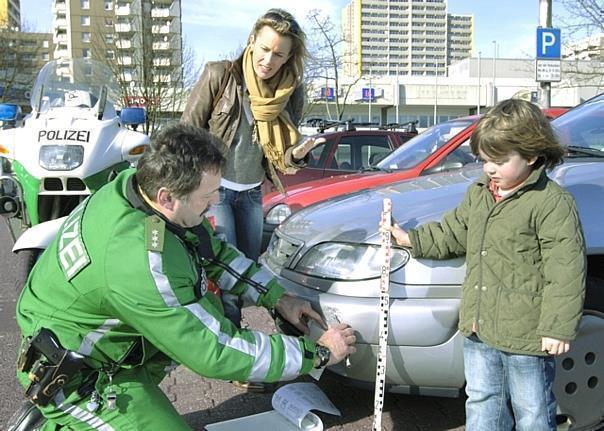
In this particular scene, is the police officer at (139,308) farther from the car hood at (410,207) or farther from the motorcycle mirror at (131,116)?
the motorcycle mirror at (131,116)

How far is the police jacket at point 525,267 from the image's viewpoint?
2131mm

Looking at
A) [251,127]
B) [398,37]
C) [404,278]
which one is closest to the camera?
[404,278]

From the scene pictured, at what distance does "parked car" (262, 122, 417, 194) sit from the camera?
797cm

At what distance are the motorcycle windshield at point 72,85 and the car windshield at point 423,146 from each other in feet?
8.16

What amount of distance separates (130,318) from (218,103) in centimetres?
156

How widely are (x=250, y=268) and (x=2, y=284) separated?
3.93 meters

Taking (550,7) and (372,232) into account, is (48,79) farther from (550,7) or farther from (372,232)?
(550,7)

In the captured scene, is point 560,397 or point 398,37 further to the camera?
point 398,37

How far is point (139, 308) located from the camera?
2.01m

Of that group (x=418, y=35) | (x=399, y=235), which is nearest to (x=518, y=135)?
(x=399, y=235)

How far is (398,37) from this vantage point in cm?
11269

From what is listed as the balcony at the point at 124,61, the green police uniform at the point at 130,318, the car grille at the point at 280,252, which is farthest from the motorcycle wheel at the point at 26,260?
the balcony at the point at 124,61

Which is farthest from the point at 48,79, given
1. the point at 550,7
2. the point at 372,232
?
the point at 550,7

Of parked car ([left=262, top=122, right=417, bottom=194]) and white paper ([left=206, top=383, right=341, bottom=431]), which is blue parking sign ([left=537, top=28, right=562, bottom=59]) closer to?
parked car ([left=262, top=122, right=417, bottom=194])
